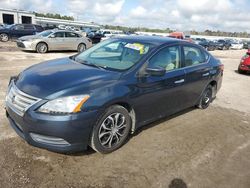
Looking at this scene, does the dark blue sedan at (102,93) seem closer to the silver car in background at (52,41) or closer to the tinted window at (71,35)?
the silver car in background at (52,41)

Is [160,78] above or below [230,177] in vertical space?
above

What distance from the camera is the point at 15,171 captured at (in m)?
3.08

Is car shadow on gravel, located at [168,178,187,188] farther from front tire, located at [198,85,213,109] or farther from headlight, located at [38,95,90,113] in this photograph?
front tire, located at [198,85,213,109]

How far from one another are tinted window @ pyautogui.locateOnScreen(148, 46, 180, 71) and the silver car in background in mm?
11672

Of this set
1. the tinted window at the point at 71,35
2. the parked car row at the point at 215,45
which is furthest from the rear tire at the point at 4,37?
the parked car row at the point at 215,45

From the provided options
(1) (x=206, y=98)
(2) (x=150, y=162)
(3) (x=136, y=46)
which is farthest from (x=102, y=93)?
(1) (x=206, y=98)

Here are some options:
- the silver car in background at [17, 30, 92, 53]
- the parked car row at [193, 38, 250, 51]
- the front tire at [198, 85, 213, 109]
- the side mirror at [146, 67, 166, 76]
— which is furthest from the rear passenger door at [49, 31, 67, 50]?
the parked car row at [193, 38, 250, 51]

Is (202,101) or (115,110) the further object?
(202,101)

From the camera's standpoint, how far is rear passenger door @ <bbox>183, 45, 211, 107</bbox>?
487 centimetres

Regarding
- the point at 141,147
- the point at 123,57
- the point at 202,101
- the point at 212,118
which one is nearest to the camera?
the point at 141,147

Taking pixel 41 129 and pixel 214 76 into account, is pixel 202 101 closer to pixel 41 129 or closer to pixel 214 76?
pixel 214 76

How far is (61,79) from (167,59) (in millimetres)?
1936

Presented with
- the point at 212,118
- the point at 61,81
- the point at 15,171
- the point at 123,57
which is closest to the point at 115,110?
the point at 61,81

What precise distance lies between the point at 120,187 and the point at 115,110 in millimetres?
1023
